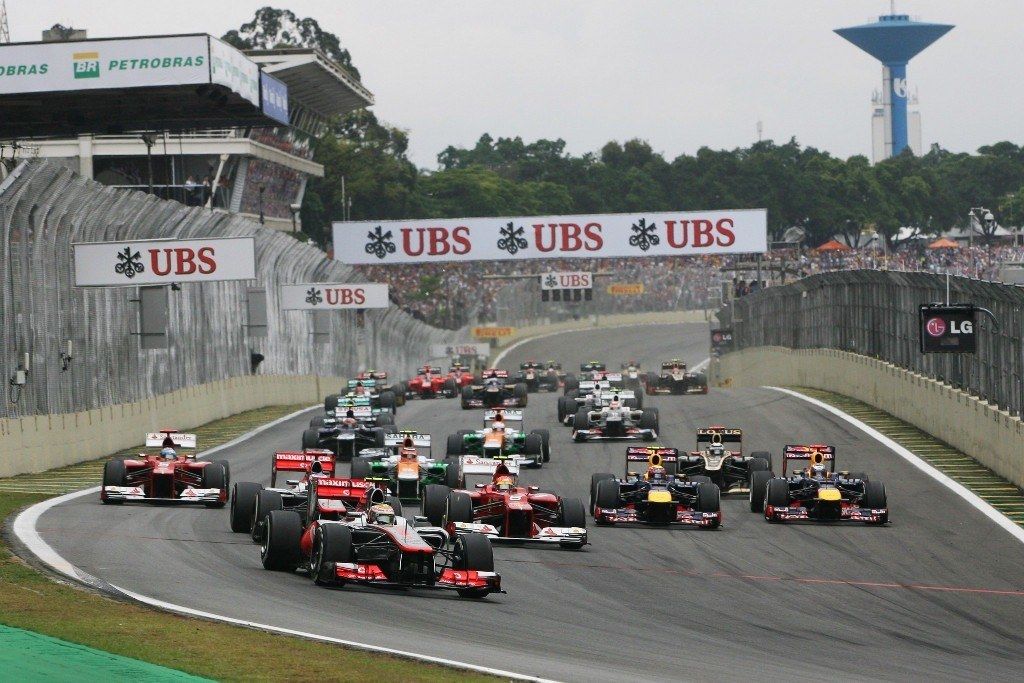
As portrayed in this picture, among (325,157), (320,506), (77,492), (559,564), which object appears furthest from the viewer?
(325,157)

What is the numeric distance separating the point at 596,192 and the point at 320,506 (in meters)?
115

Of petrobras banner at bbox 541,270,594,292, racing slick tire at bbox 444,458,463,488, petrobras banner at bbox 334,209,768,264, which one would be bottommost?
racing slick tire at bbox 444,458,463,488

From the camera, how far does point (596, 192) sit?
5153 inches

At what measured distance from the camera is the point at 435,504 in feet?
64.5

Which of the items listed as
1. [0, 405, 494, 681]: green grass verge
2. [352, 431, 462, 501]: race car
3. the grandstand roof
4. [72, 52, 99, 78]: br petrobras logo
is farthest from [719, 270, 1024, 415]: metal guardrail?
the grandstand roof

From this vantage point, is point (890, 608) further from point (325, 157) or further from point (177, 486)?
point (325, 157)

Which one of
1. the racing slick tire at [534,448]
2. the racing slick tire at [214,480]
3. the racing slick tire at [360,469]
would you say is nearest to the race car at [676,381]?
the racing slick tire at [534,448]

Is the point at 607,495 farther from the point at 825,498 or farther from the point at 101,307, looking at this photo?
the point at 101,307

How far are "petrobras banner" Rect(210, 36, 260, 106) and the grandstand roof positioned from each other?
34.1m

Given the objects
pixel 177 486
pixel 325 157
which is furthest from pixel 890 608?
pixel 325 157

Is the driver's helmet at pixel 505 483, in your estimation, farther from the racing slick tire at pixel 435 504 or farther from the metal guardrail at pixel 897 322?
the metal guardrail at pixel 897 322

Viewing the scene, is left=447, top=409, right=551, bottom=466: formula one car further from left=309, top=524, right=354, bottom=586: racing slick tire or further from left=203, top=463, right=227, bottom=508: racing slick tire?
left=309, top=524, right=354, bottom=586: racing slick tire

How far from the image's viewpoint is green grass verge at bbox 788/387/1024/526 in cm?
2347

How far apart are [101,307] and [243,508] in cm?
1420
